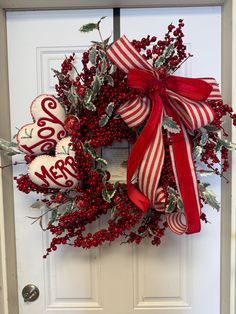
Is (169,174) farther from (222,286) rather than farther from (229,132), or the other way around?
(222,286)

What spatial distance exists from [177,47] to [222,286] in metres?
0.88

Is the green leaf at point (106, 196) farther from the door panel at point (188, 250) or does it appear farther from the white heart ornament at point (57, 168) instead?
the door panel at point (188, 250)

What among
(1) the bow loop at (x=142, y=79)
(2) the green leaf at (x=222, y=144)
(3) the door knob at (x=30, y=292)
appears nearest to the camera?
(1) the bow loop at (x=142, y=79)

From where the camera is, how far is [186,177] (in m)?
0.96

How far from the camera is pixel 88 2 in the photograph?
1103 mm

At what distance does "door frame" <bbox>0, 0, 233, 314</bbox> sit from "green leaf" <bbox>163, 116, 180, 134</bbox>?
0.82ft

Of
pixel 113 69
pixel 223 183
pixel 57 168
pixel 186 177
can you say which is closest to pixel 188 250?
pixel 223 183

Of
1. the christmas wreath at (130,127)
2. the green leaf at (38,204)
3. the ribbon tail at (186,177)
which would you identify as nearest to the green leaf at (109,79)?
the christmas wreath at (130,127)

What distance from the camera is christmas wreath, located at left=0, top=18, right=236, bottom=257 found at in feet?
3.08

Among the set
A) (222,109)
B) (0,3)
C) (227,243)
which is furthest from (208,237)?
(0,3)

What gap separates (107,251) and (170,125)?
1.86 feet

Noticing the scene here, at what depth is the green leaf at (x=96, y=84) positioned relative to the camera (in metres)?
0.94

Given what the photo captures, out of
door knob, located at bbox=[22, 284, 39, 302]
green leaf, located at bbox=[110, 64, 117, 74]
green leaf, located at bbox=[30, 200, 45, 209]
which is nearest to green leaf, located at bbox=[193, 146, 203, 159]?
green leaf, located at bbox=[110, 64, 117, 74]

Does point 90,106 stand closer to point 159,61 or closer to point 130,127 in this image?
point 130,127
